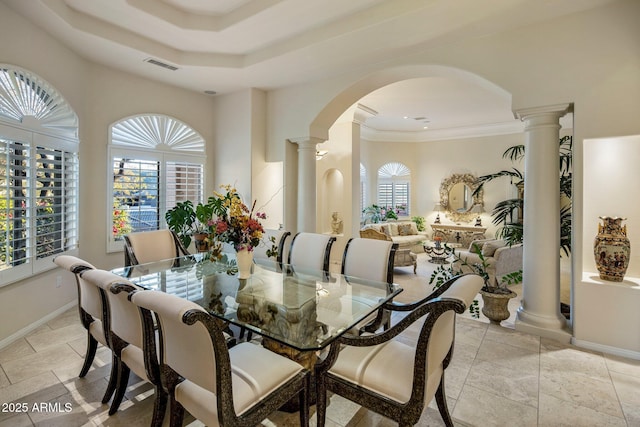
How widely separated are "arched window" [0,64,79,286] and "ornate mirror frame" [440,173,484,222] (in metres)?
8.51

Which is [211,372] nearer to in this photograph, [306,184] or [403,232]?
[306,184]

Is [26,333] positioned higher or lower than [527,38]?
lower

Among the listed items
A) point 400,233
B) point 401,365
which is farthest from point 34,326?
point 400,233

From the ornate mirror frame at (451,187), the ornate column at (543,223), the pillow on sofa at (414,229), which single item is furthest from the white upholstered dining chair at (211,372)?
the ornate mirror frame at (451,187)

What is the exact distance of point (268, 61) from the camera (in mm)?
4059

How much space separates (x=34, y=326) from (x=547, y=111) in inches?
225

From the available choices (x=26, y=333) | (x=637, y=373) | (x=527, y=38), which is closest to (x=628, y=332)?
(x=637, y=373)

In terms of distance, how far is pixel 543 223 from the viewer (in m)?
3.16

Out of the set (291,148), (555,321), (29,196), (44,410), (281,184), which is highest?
(291,148)

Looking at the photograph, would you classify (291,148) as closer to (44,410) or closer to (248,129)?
(248,129)

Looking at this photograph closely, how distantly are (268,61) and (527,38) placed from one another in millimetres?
A: 2882

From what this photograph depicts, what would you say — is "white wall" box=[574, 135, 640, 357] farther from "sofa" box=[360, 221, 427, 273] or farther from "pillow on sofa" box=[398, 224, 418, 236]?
"pillow on sofa" box=[398, 224, 418, 236]

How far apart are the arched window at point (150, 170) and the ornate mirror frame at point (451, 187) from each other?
676cm

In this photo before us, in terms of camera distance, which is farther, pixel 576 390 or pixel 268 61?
pixel 268 61
